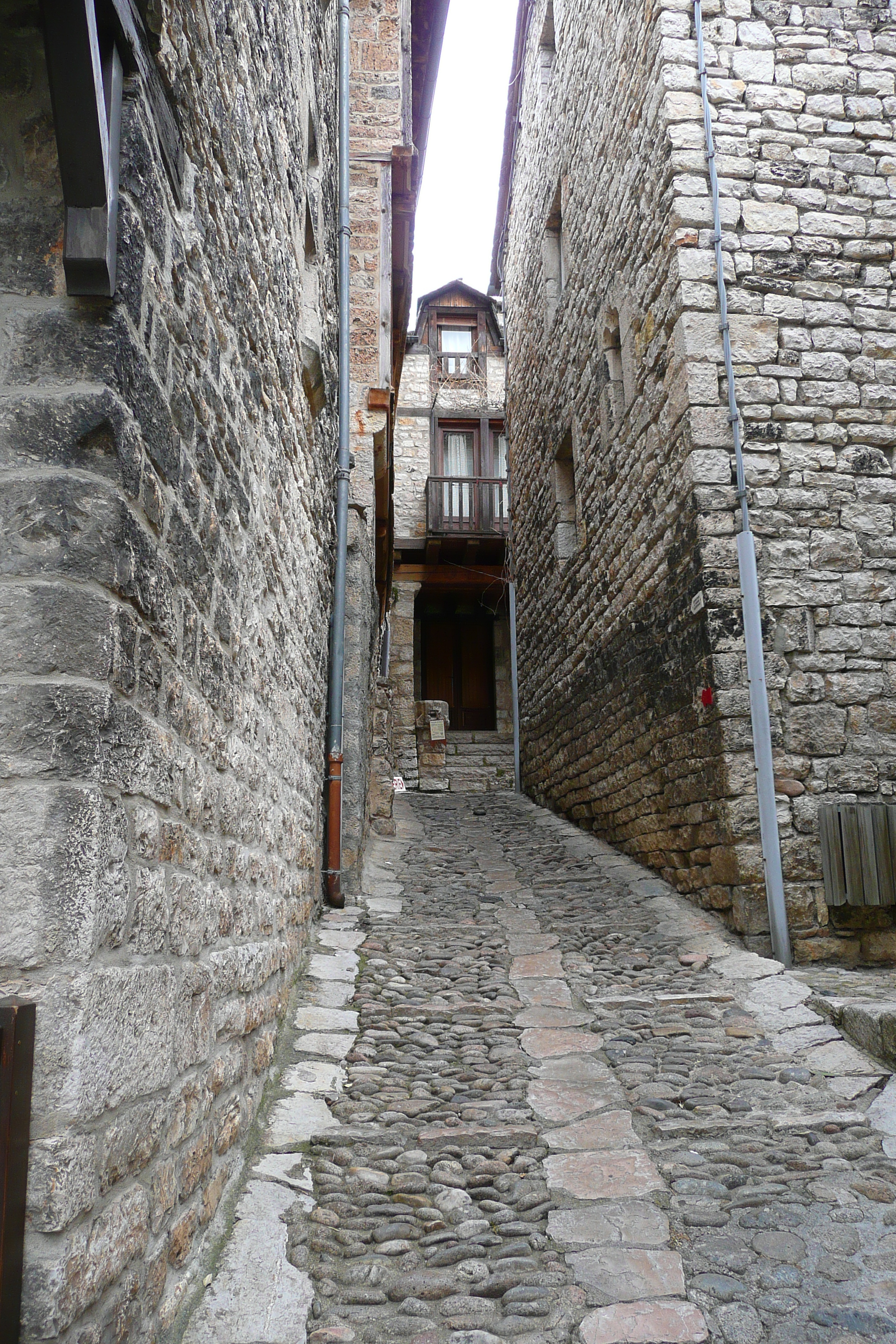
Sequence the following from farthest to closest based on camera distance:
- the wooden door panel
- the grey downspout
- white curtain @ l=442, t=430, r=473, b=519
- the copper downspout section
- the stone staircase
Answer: white curtain @ l=442, t=430, r=473, b=519 → the wooden door panel → the stone staircase → the grey downspout → the copper downspout section

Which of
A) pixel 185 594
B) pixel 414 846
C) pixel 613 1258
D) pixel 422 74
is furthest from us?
pixel 422 74

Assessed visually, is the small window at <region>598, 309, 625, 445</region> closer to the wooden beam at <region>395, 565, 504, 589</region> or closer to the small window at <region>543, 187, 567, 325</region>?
the small window at <region>543, 187, 567, 325</region>

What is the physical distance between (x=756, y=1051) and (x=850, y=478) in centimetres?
318

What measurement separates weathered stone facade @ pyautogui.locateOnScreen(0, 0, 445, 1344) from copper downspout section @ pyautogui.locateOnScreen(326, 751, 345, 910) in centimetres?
186

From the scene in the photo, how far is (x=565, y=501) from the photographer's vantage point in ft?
28.1

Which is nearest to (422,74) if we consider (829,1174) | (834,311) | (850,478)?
(834,311)

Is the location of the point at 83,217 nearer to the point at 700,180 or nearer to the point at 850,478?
the point at 850,478

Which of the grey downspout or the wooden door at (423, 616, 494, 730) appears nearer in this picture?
the grey downspout

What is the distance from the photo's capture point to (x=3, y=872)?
130 cm

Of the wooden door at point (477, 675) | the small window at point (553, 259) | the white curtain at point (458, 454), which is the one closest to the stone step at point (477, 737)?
the wooden door at point (477, 675)

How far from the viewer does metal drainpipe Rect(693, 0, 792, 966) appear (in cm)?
449

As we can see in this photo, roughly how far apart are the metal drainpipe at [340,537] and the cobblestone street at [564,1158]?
52 cm

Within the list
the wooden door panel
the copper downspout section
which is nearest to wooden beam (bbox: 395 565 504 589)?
the wooden door panel

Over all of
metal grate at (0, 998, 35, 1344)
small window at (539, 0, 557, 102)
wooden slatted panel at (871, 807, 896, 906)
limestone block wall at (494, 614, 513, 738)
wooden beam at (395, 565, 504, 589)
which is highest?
small window at (539, 0, 557, 102)
